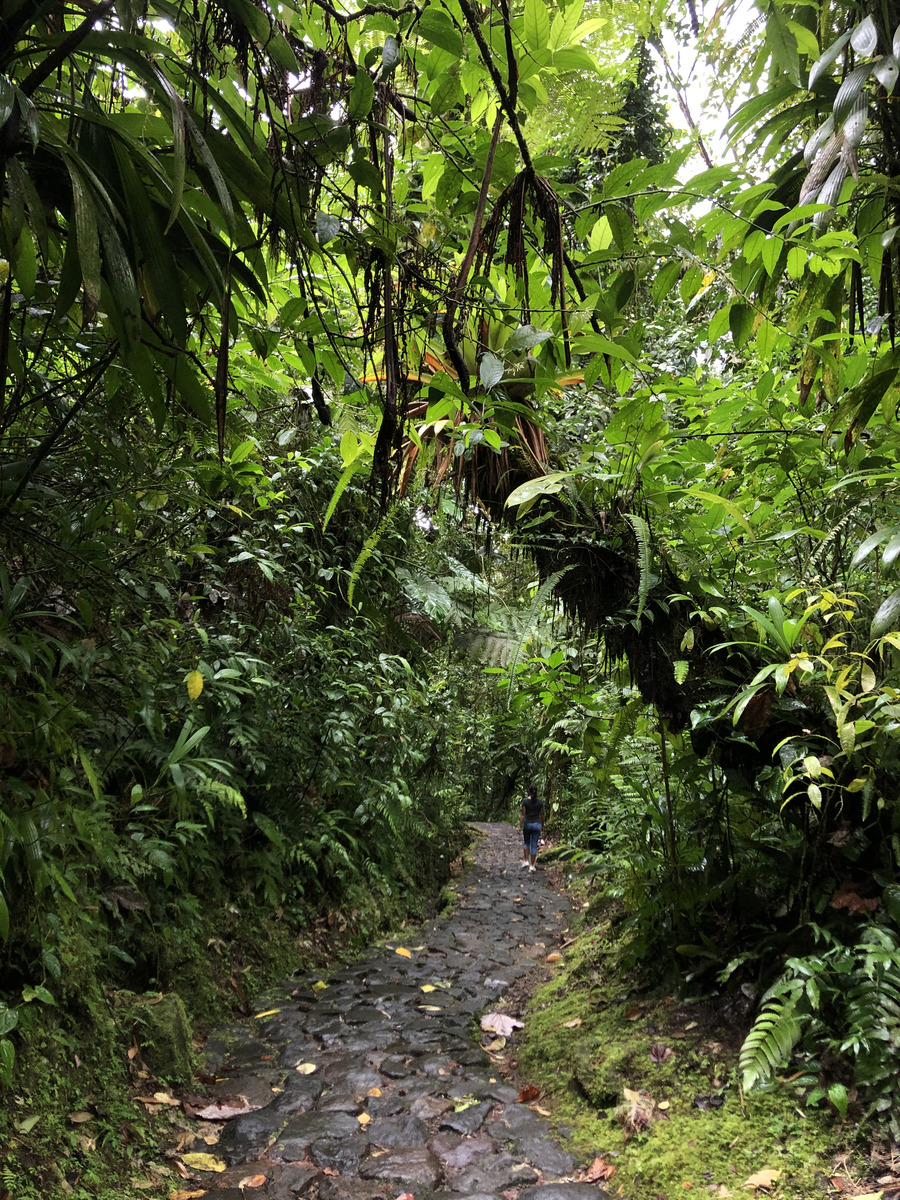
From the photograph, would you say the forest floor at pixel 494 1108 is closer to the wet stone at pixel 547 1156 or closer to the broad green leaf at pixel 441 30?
the wet stone at pixel 547 1156

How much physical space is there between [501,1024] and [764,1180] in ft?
6.89

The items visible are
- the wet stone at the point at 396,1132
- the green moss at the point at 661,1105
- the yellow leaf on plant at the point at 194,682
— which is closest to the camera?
the green moss at the point at 661,1105

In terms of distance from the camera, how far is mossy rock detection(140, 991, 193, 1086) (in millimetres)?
2928

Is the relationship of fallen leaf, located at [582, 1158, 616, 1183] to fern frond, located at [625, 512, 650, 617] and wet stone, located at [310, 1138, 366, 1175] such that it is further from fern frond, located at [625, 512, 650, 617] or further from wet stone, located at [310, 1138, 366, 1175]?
fern frond, located at [625, 512, 650, 617]

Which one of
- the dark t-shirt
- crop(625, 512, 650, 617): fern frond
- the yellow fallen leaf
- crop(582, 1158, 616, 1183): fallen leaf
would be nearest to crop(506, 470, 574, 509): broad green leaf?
crop(625, 512, 650, 617): fern frond

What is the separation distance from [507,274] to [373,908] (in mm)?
5298

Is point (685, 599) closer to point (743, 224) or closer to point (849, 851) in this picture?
point (849, 851)

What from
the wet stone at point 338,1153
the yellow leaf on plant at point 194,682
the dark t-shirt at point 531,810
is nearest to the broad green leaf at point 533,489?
the yellow leaf on plant at point 194,682

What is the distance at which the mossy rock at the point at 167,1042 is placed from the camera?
293cm

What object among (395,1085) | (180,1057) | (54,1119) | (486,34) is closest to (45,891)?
(54,1119)

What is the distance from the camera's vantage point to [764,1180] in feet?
6.63

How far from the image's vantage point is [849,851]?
2578 millimetres

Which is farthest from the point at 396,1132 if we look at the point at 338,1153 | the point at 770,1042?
the point at 770,1042

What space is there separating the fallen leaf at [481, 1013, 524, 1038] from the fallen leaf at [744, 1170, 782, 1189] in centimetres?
191
